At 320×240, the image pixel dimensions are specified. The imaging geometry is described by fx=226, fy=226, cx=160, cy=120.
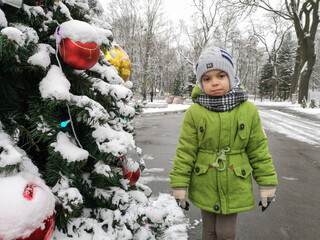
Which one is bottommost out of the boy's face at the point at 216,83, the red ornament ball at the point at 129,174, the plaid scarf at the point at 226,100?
the red ornament ball at the point at 129,174

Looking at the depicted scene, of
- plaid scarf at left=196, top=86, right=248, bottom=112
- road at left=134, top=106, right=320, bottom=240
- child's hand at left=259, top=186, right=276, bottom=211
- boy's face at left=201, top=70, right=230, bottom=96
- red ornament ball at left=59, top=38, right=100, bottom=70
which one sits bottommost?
road at left=134, top=106, right=320, bottom=240

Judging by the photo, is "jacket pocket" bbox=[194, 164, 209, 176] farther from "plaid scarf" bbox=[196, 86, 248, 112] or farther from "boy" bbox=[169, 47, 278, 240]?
"plaid scarf" bbox=[196, 86, 248, 112]

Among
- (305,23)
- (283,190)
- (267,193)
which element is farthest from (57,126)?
(305,23)

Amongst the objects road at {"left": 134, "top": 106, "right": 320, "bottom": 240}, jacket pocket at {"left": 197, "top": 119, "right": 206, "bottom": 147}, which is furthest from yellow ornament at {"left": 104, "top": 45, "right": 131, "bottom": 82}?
road at {"left": 134, "top": 106, "right": 320, "bottom": 240}

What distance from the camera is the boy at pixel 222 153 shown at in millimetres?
1561

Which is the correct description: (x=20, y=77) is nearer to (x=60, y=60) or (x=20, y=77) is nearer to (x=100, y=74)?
(x=60, y=60)

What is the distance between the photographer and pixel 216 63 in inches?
63.4

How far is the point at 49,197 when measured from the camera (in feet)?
2.59

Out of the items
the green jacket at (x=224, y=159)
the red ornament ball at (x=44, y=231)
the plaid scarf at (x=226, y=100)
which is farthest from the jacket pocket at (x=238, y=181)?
the red ornament ball at (x=44, y=231)

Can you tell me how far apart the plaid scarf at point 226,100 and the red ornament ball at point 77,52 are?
924mm

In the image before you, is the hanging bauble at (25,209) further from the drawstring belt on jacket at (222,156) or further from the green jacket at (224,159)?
the drawstring belt on jacket at (222,156)

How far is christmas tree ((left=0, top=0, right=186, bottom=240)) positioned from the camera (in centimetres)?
76

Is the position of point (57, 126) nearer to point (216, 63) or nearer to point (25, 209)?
point (25, 209)

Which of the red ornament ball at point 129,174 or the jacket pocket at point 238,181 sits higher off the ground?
the red ornament ball at point 129,174
